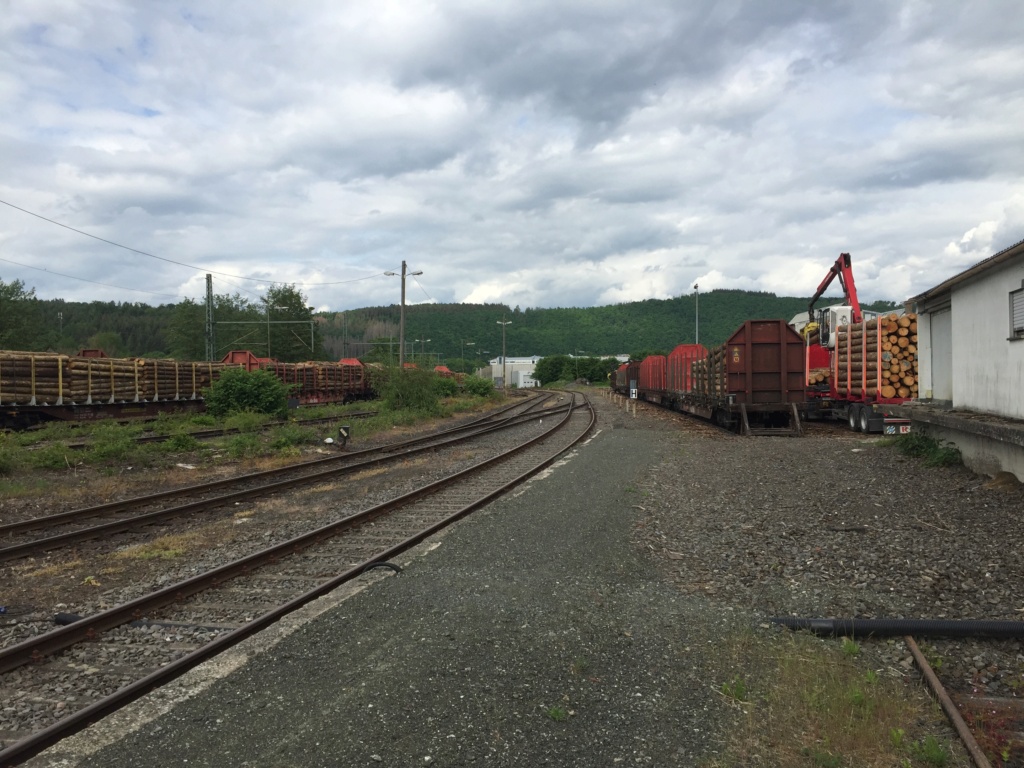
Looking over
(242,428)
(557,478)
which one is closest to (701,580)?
(557,478)

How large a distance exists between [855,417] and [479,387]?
3247 cm

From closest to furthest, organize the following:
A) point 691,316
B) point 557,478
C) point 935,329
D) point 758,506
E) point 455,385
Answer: point 758,506 → point 557,478 → point 935,329 → point 455,385 → point 691,316

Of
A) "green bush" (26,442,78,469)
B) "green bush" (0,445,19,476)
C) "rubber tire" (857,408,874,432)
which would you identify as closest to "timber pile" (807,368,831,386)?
"rubber tire" (857,408,874,432)

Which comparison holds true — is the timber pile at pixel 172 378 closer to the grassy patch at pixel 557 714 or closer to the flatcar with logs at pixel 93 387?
the flatcar with logs at pixel 93 387

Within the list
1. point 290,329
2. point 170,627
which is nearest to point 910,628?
point 170,627

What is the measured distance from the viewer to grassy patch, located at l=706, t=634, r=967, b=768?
10.6 feet

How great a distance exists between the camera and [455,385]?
4847 centimetres

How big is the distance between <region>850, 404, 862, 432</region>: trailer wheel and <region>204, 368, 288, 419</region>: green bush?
61.8 ft

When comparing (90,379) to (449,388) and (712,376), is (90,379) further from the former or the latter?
(449,388)

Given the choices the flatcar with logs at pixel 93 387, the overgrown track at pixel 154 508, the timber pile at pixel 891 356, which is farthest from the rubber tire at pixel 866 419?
the flatcar with logs at pixel 93 387

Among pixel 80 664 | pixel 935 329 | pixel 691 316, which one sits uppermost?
pixel 691 316

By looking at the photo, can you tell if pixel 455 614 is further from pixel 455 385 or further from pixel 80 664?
pixel 455 385

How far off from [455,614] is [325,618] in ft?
3.16

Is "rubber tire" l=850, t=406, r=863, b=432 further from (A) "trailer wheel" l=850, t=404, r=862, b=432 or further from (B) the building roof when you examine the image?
(B) the building roof
